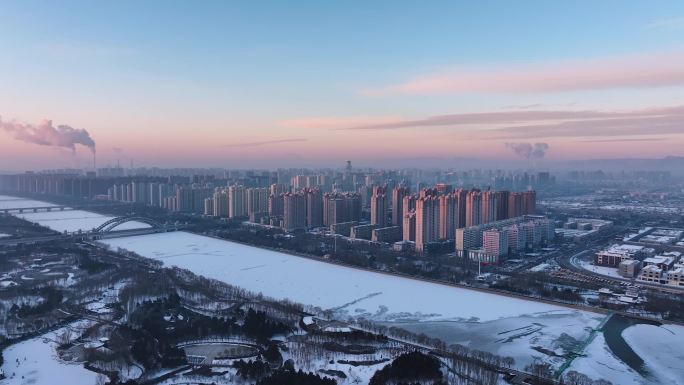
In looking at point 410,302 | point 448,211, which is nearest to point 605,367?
point 410,302

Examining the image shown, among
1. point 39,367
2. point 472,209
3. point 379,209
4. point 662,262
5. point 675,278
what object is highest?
point 472,209

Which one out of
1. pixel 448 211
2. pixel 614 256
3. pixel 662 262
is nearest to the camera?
pixel 662 262

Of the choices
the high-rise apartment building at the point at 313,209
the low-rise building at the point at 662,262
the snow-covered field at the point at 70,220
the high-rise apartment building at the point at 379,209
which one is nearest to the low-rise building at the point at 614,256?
the low-rise building at the point at 662,262

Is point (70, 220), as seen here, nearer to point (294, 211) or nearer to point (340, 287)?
point (294, 211)

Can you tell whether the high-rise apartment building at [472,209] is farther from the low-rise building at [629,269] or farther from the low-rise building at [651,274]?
the low-rise building at [651,274]

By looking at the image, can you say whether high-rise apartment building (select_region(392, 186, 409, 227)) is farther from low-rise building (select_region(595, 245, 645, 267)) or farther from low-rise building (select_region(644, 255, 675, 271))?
low-rise building (select_region(644, 255, 675, 271))

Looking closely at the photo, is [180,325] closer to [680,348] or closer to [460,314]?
[460,314]

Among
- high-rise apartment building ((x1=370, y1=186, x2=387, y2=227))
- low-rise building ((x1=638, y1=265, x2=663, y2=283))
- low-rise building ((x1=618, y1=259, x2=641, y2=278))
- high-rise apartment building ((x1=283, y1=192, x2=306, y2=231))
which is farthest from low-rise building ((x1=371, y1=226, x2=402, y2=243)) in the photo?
low-rise building ((x1=638, y1=265, x2=663, y2=283))
